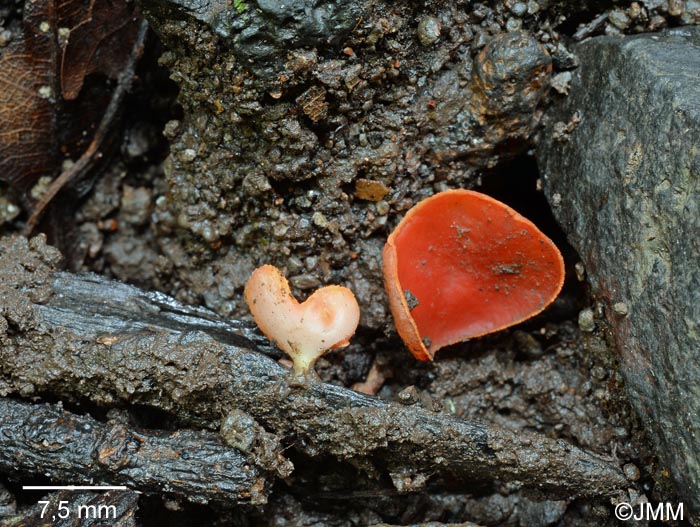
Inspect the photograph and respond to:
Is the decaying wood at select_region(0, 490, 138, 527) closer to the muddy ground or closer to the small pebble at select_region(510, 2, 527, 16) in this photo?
the muddy ground

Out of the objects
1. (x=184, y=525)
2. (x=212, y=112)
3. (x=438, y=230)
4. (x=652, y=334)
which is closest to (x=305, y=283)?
(x=438, y=230)

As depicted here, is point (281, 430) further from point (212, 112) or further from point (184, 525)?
point (212, 112)

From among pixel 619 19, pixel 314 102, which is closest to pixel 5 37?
pixel 314 102

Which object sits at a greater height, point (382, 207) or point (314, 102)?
point (314, 102)

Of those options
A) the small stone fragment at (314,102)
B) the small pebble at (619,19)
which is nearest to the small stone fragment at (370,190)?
the small stone fragment at (314,102)

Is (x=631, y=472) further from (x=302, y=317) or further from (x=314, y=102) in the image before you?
(x=314, y=102)
